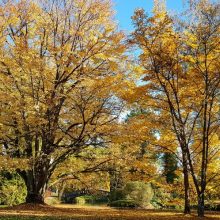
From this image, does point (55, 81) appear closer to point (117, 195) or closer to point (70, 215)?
point (70, 215)

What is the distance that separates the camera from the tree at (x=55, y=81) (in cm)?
1973

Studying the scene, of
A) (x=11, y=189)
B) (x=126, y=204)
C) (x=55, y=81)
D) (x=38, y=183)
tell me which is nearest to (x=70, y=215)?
(x=38, y=183)

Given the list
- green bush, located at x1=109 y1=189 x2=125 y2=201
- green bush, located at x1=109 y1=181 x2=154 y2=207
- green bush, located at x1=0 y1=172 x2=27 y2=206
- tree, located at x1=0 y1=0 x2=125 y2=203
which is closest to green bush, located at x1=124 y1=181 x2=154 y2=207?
green bush, located at x1=109 y1=181 x2=154 y2=207

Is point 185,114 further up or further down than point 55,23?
further down

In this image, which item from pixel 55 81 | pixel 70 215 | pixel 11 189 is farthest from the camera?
pixel 11 189

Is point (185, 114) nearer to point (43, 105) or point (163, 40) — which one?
point (163, 40)

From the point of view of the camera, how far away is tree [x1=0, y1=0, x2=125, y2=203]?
64.7 feet

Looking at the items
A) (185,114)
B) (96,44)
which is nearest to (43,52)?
(96,44)

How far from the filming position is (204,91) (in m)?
17.9

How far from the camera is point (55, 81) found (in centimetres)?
2073

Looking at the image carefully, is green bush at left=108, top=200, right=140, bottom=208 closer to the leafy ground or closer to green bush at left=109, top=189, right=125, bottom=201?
green bush at left=109, top=189, right=125, bottom=201

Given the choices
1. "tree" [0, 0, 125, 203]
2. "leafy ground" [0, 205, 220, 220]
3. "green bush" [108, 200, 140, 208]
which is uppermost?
"tree" [0, 0, 125, 203]

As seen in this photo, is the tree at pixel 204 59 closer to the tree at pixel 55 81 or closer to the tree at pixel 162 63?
the tree at pixel 162 63

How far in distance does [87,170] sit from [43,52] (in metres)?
7.81
